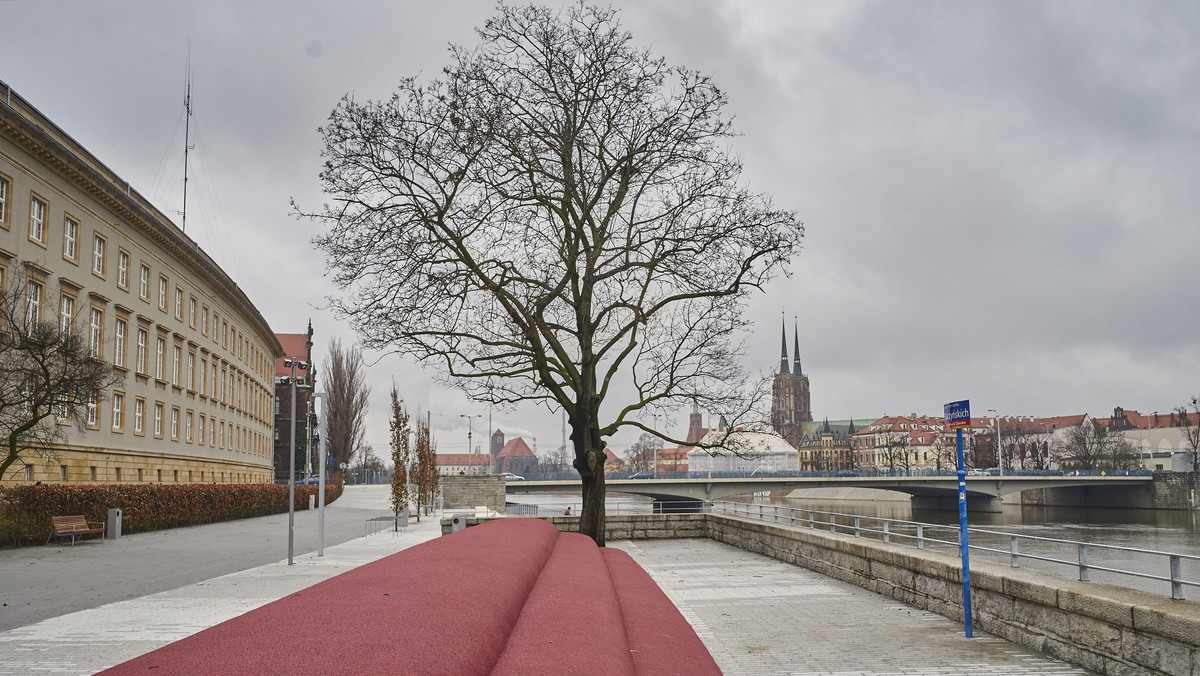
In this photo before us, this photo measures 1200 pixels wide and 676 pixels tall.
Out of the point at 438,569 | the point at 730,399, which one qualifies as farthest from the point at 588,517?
the point at 438,569

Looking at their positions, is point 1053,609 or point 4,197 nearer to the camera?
point 1053,609

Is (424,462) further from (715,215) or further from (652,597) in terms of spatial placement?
(652,597)

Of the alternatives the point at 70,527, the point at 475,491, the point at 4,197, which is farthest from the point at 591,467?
the point at 475,491

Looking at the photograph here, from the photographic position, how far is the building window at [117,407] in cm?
3825

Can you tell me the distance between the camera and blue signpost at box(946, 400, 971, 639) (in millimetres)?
10312

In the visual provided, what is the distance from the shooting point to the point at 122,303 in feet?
127

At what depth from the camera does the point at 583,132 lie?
1973 centimetres

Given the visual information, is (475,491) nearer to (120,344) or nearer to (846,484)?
(120,344)

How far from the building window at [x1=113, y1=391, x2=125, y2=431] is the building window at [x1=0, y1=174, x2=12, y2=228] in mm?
11214

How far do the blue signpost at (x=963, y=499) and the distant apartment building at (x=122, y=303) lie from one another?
74.0 feet

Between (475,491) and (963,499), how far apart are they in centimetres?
4583

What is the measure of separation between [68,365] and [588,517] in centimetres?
1487

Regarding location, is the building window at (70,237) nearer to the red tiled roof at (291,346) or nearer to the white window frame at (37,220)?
the white window frame at (37,220)

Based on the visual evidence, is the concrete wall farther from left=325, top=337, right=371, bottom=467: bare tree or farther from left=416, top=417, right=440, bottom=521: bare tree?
left=325, top=337, right=371, bottom=467: bare tree
